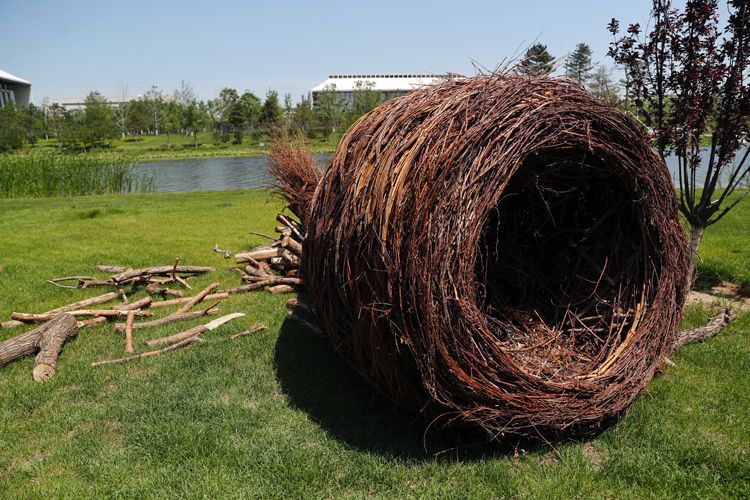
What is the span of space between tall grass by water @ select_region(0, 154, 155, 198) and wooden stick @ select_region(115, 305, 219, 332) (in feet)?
53.3

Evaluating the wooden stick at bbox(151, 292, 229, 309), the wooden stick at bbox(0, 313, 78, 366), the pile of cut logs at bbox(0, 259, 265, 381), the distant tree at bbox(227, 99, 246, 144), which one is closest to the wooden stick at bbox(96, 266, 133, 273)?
the pile of cut logs at bbox(0, 259, 265, 381)

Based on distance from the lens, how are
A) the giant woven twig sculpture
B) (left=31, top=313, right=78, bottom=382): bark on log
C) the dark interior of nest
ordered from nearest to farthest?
1. the giant woven twig sculpture
2. the dark interior of nest
3. (left=31, top=313, right=78, bottom=382): bark on log

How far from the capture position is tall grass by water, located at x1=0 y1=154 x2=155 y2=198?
19.0 meters

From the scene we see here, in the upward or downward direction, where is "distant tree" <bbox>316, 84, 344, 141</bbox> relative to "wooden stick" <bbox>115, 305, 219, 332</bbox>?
upward

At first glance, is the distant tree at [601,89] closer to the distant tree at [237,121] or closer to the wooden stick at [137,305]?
the wooden stick at [137,305]

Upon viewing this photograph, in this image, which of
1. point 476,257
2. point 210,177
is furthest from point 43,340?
point 210,177

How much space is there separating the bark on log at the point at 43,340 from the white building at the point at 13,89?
118320 millimetres

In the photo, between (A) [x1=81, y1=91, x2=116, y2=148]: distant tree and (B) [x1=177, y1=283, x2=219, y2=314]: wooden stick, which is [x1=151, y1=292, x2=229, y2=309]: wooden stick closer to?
(B) [x1=177, y1=283, x2=219, y2=314]: wooden stick

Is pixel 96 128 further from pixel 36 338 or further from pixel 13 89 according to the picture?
pixel 13 89

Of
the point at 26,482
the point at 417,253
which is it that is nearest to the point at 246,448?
the point at 26,482

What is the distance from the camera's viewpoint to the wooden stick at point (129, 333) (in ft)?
17.3

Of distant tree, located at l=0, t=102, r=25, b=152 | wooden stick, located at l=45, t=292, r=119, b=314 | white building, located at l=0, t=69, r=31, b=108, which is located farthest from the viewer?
white building, located at l=0, t=69, r=31, b=108

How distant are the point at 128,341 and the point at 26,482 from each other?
86.3 inches

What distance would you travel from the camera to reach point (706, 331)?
5.25 m
